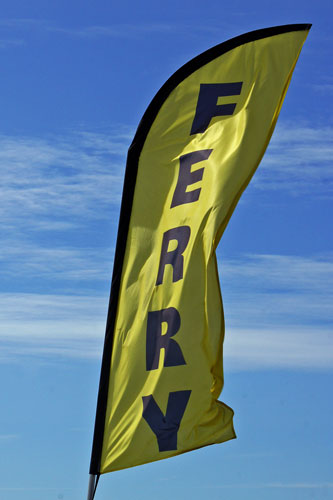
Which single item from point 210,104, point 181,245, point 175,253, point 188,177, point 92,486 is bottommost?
point 92,486

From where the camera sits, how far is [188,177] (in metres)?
11.8

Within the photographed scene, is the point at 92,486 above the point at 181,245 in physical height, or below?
below

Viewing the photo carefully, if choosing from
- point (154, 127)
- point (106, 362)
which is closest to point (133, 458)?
point (106, 362)

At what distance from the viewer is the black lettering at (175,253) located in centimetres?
1138

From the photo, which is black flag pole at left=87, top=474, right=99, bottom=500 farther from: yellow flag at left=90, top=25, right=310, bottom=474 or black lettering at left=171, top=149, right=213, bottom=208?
black lettering at left=171, top=149, right=213, bottom=208

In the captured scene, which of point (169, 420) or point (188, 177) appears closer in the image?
point (169, 420)

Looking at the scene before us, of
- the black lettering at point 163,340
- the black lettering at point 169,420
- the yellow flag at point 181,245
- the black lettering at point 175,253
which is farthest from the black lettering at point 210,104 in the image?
the black lettering at point 169,420

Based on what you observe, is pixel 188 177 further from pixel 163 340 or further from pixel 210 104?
pixel 163 340

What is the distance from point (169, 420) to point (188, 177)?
3186 mm

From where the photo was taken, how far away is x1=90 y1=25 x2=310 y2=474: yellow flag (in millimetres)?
11008

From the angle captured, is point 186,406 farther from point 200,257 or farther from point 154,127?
point 154,127

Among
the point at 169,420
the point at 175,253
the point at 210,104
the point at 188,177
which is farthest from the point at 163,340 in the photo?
the point at 210,104

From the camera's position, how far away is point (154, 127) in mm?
12117

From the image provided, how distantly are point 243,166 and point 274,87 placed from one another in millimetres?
1337
